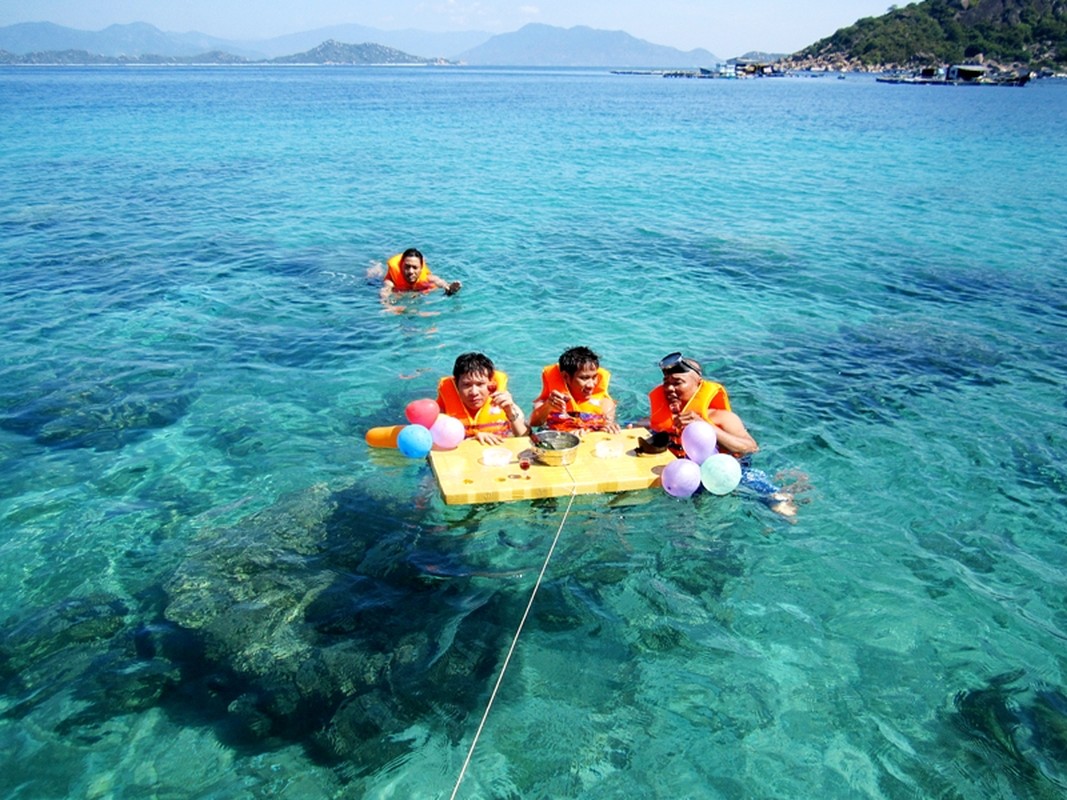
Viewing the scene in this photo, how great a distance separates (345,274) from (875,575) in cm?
1190

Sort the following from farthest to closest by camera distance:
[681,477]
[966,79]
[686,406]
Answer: [966,79]
[686,406]
[681,477]

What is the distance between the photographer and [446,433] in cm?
675

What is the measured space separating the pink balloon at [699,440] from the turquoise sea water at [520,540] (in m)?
0.69

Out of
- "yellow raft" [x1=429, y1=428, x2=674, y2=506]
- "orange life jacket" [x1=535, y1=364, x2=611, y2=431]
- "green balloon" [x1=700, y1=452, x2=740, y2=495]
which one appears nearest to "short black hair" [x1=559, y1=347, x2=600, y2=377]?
"orange life jacket" [x1=535, y1=364, x2=611, y2=431]

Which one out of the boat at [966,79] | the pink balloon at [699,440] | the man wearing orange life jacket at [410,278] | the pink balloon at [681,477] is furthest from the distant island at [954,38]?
the pink balloon at [681,477]

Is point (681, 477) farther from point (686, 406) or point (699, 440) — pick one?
point (686, 406)

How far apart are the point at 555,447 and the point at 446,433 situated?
3.43 feet

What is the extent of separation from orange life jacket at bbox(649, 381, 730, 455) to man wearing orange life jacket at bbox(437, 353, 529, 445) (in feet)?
4.36

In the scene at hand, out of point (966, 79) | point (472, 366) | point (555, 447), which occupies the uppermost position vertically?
point (966, 79)

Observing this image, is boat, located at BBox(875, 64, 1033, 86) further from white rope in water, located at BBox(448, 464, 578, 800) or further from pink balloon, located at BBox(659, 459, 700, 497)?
white rope in water, located at BBox(448, 464, 578, 800)

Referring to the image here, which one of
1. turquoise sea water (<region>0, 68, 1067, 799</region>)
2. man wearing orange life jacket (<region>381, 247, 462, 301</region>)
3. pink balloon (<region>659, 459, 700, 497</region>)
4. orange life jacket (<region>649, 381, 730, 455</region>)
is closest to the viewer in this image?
turquoise sea water (<region>0, 68, 1067, 799</region>)

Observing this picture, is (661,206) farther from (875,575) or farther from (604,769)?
(604,769)

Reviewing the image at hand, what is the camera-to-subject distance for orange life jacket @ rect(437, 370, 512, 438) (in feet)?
23.9

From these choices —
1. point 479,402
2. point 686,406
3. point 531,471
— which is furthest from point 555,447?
point 686,406
